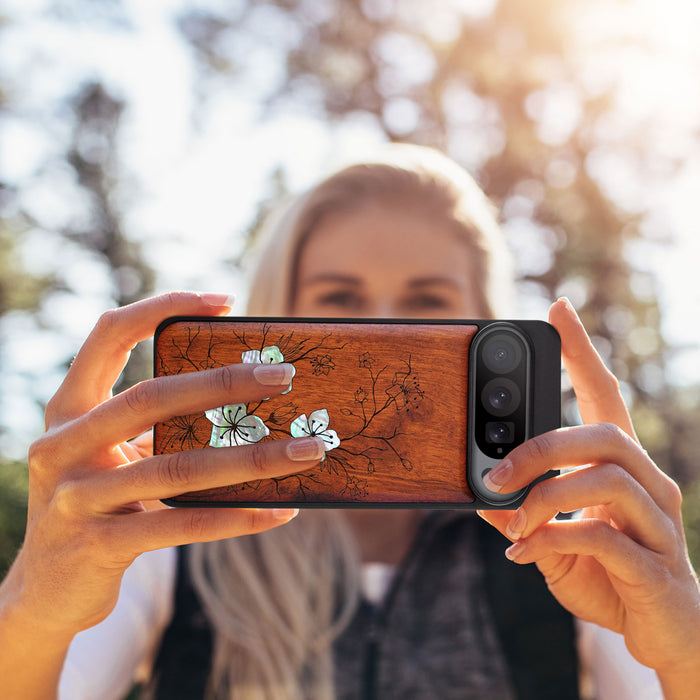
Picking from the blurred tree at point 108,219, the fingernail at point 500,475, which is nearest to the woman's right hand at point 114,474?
the fingernail at point 500,475

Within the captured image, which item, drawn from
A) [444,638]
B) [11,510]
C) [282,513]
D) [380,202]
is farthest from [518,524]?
[11,510]

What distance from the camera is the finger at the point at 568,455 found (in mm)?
1256

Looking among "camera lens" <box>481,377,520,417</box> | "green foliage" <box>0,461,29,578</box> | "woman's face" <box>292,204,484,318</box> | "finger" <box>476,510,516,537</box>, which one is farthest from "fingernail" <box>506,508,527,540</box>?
"green foliage" <box>0,461,29,578</box>

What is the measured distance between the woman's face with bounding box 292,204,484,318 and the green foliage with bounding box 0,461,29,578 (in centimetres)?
578

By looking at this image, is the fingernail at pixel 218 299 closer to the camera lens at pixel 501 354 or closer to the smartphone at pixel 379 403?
the smartphone at pixel 379 403

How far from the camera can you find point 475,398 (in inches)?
57.7

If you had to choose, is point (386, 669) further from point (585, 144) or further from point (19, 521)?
point (585, 144)

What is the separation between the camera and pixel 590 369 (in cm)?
143

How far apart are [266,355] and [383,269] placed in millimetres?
1120

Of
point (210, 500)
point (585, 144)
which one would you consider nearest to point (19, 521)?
point (210, 500)

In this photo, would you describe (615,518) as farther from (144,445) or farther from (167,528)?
(144,445)

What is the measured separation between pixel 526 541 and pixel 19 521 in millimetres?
7260

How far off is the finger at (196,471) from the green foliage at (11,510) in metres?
6.34

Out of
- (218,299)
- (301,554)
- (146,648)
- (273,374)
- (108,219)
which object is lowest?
(146,648)
